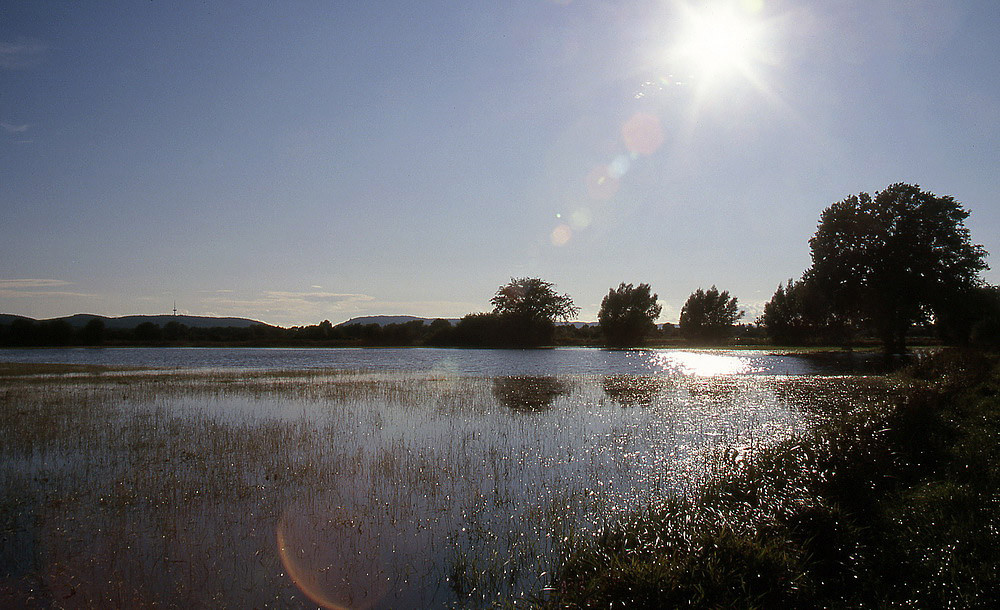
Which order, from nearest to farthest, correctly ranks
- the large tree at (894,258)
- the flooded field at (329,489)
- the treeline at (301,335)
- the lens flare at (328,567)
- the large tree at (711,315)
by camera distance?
the lens flare at (328,567) < the flooded field at (329,489) < the large tree at (894,258) < the treeline at (301,335) < the large tree at (711,315)

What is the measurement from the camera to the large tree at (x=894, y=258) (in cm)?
4862

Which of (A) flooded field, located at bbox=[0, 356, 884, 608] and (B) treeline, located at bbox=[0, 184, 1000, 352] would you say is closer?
(A) flooded field, located at bbox=[0, 356, 884, 608]

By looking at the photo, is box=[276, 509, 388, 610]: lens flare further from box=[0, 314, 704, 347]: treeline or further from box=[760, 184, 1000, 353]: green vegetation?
box=[0, 314, 704, 347]: treeline

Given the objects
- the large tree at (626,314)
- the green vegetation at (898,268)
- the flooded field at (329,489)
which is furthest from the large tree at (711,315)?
the flooded field at (329,489)

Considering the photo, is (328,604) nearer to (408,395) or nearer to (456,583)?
(456,583)

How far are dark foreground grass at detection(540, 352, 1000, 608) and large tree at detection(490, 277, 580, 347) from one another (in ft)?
316

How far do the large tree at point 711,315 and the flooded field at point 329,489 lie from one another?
94172 millimetres

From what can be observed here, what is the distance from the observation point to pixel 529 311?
108312mm

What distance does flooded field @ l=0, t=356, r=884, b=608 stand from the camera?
662 centimetres

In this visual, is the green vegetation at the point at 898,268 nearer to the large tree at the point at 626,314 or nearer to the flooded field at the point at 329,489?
the flooded field at the point at 329,489

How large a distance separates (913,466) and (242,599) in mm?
11146

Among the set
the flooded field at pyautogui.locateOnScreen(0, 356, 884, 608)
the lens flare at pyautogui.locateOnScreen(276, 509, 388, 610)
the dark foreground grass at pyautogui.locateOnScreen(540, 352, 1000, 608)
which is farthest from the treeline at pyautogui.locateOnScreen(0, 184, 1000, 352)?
the lens flare at pyautogui.locateOnScreen(276, 509, 388, 610)

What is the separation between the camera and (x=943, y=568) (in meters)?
5.86

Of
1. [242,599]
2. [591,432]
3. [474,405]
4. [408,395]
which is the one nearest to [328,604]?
[242,599]
